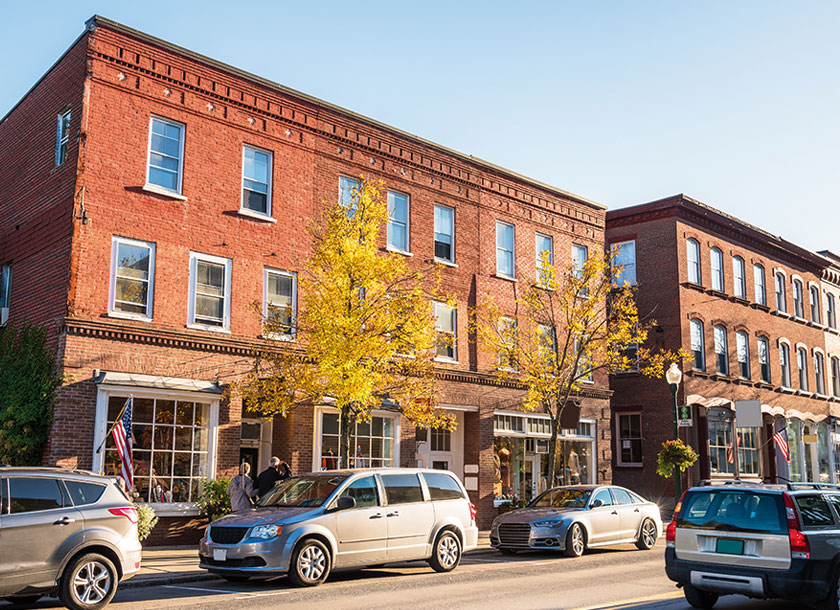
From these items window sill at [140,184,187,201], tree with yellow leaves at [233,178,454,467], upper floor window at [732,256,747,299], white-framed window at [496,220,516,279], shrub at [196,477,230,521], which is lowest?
shrub at [196,477,230,521]

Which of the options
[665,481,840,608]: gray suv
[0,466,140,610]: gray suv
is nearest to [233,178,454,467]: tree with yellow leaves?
[0,466,140,610]: gray suv

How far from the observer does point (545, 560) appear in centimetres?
1689

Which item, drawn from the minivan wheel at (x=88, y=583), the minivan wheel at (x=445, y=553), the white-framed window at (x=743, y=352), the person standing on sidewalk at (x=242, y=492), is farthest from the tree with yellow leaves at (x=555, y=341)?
the white-framed window at (x=743, y=352)

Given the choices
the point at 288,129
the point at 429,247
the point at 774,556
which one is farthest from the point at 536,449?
the point at 774,556

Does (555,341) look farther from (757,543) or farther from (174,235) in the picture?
(757,543)

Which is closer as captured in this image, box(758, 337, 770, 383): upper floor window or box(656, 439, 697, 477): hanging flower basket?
box(656, 439, 697, 477): hanging flower basket

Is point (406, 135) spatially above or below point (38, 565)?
above

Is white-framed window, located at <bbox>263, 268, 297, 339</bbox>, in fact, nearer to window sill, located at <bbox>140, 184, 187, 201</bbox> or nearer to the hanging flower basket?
window sill, located at <bbox>140, 184, 187, 201</bbox>

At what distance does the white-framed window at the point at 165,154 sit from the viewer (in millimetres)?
19578

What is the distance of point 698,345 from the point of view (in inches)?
1356

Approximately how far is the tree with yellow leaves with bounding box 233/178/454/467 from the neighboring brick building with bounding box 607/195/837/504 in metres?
16.1

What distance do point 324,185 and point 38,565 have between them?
14.2 meters

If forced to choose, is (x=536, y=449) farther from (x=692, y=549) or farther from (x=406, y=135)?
(x=692, y=549)

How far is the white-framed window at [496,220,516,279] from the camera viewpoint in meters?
27.5
